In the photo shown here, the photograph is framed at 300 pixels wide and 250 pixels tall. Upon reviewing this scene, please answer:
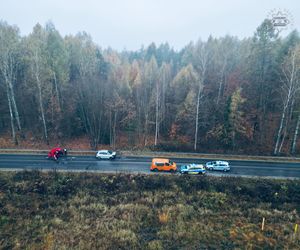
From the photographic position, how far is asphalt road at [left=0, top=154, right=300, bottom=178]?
24.2 metres

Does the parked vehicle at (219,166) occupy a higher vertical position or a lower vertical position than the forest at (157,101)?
lower

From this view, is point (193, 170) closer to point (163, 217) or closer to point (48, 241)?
point (163, 217)

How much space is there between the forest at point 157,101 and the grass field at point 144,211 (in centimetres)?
1155

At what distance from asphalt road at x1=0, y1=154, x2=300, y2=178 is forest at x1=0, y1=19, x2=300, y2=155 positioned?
4.49 metres

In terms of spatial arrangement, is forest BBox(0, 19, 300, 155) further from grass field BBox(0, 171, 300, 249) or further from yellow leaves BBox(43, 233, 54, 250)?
yellow leaves BBox(43, 233, 54, 250)

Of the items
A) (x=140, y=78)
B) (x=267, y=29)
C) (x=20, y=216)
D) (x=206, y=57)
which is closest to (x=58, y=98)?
(x=140, y=78)

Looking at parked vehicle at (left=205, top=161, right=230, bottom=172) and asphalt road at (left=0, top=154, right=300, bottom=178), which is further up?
parked vehicle at (left=205, top=161, right=230, bottom=172)

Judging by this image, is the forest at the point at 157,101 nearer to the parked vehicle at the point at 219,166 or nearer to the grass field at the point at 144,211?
the parked vehicle at the point at 219,166

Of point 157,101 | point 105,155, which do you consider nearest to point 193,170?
point 105,155

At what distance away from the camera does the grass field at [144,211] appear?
1461 cm

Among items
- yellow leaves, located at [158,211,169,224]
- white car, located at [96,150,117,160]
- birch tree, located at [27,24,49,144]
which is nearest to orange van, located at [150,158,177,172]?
yellow leaves, located at [158,211,169,224]

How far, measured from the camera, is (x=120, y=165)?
26141mm

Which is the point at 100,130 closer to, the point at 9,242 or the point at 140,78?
the point at 140,78

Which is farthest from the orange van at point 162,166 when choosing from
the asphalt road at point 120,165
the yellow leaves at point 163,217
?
the yellow leaves at point 163,217
